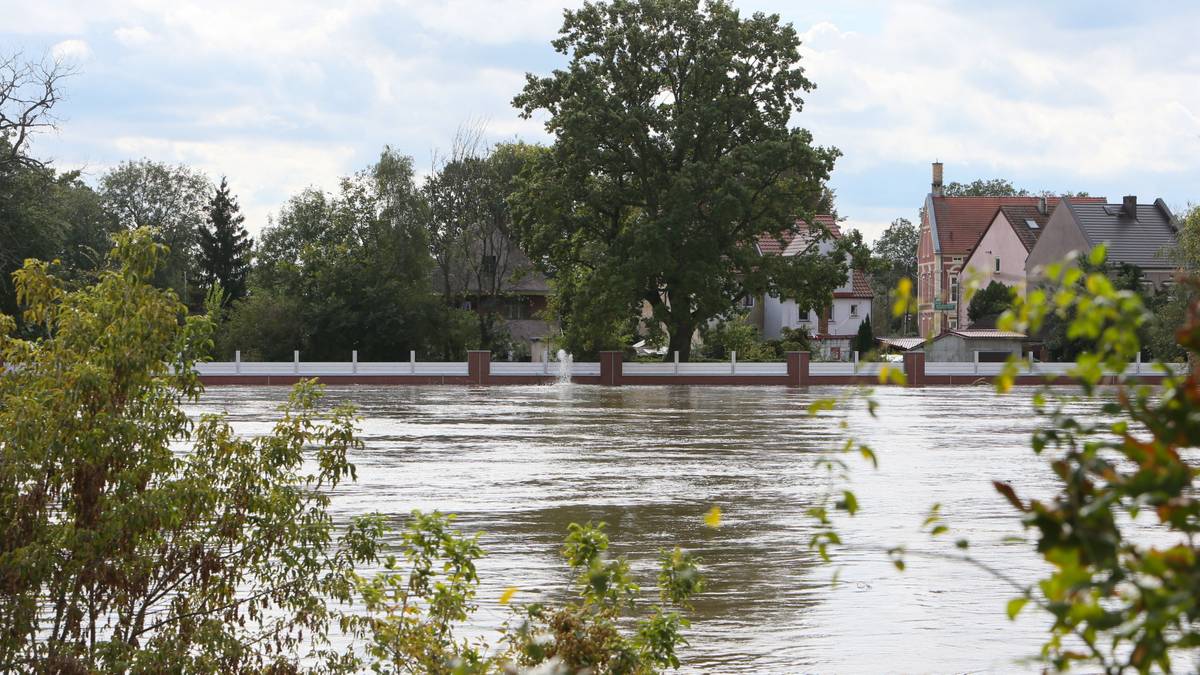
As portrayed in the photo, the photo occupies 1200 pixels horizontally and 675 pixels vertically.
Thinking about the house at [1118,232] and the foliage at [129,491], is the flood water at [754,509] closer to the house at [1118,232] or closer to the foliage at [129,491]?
the foliage at [129,491]

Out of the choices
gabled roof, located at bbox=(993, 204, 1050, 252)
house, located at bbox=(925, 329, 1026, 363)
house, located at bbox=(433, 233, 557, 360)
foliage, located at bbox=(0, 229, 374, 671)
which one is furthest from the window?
foliage, located at bbox=(0, 229, 374, 671)

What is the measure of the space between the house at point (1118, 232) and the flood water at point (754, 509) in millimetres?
37790

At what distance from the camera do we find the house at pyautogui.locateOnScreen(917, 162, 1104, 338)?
93500mm

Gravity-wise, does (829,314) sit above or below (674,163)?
below

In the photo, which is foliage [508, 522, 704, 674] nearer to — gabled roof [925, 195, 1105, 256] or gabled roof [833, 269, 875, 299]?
gabled roof [833, 269, 875, 299]

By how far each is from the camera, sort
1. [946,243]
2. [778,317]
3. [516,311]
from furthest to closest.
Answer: [946,243] < [516,311] < [778,317]

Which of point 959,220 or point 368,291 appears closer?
point 368,291

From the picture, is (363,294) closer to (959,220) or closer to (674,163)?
(674,163)

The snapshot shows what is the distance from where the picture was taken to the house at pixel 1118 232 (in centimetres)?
6906

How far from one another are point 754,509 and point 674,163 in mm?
39717

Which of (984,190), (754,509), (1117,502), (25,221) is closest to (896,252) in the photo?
(984,190)

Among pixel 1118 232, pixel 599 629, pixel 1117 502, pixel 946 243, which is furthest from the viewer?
pixel 946 243

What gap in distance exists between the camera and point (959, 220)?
96188mm

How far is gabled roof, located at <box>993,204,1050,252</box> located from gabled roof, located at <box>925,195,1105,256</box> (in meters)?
6.03
